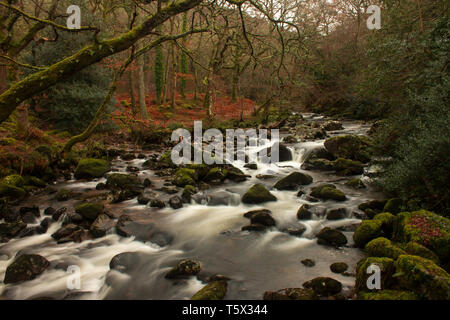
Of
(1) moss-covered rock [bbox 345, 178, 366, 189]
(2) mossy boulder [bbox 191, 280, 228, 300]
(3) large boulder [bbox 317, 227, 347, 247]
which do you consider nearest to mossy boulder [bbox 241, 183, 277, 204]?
(3) large boulder [bbox 317, 227, 347, 247]

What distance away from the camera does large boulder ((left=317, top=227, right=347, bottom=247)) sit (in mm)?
5848

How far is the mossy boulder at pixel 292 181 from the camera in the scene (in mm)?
9584

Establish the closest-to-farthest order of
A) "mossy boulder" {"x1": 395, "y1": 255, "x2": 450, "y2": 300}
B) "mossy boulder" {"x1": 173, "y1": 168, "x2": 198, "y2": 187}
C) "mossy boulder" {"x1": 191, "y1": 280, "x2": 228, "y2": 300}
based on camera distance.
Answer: "mossy boulder" {"x1": 395, "y1": 255, "x2": 450, "y2": 300} < "mossy boulder" {"x1": 191, "y1": 280, "x2": 228, "y2": 300} < "mossy boulder" {"x1": 173, "y1": 168, "x2": 198, "y2": 187}

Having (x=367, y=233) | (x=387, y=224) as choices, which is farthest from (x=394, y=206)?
(x=367, y=233)

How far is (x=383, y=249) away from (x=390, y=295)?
1271mm

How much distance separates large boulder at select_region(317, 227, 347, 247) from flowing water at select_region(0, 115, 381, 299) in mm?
155

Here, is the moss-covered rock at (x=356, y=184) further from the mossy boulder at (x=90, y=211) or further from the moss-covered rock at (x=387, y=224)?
the mossy boulder at (x=90, y=211)

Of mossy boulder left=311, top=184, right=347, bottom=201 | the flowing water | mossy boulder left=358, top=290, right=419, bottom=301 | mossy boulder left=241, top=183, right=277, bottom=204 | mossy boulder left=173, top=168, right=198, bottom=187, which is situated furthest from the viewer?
mossy boulder left=173, top=168, right=198, bottom=187

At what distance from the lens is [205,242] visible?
6.49 metres

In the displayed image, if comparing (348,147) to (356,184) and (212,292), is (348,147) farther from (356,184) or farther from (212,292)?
(212,292)

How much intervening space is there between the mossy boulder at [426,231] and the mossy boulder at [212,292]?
3.20 meters

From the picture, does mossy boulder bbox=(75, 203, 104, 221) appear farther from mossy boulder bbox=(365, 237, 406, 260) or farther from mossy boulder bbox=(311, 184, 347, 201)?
mossy boulder bbox=(365, 237, 406, 260)

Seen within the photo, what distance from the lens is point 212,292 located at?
14.2ft

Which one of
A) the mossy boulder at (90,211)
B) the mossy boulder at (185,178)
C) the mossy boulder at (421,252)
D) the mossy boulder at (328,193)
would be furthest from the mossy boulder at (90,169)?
the mossy boulder at (421,252)
